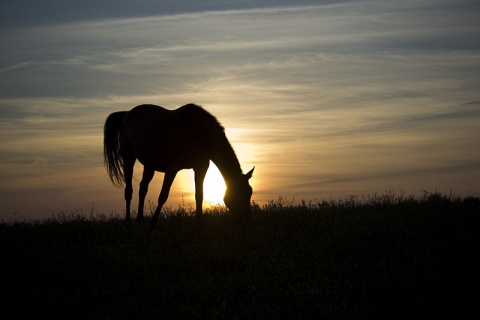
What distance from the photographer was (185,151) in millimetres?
15633

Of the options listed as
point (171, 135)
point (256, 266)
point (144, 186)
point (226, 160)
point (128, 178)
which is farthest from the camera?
point (128, 178)

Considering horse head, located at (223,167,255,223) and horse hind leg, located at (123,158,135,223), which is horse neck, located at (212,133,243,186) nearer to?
horse head, located at (223,167,255,223)

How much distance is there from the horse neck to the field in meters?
1.49

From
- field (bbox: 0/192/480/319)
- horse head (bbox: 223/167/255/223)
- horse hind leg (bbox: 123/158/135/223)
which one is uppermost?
horse hind leg (bbox: 123/158/135/223)

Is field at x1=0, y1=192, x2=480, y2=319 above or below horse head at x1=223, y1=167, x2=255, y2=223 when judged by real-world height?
A: below

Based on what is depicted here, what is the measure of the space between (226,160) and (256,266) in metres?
4.42

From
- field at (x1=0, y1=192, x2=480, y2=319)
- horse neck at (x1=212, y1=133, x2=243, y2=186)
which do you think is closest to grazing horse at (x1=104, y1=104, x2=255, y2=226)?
horse neck at (x1=212, y1=133, x2=243, y2=186)

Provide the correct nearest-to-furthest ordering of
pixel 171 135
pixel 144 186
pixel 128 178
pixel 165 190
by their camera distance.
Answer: pixel 165 190
pixel 171 135
pixel 144 186
pixel 128 178

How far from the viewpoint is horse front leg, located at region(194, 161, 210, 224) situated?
16.0 metres

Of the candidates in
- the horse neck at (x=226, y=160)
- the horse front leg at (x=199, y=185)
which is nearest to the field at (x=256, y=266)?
the horse front leg at (x=199, y=185)

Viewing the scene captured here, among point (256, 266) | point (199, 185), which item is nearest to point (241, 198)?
point (199, 185)

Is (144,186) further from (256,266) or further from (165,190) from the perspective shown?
(256,266)

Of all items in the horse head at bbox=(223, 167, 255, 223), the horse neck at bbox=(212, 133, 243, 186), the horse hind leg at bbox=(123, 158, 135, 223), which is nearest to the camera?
the horse head at bbox=(223, 167, 255, 223)

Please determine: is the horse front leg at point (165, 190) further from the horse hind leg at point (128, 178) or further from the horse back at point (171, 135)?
the horse hind leg at point (128, 178)
